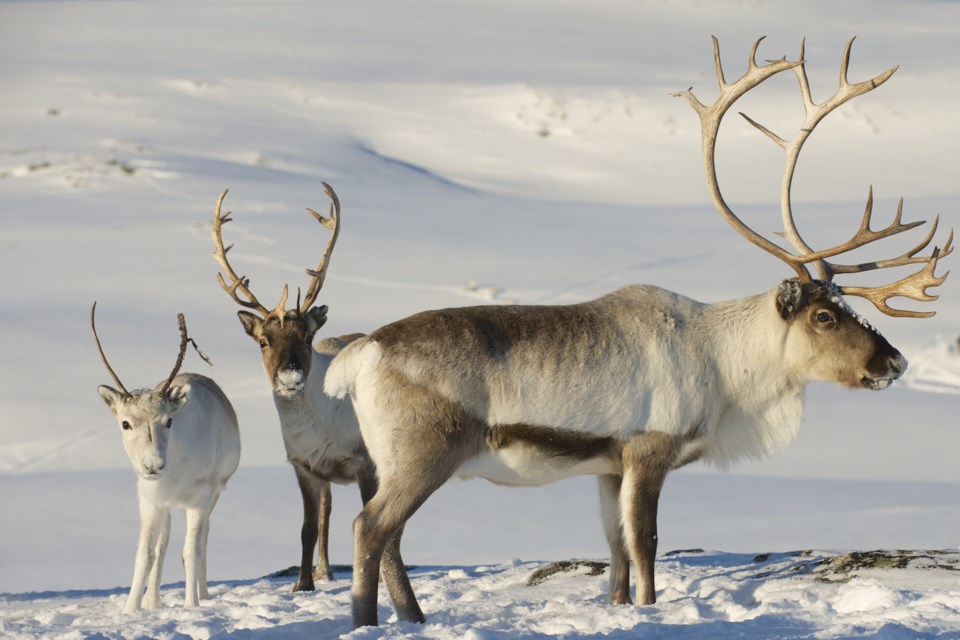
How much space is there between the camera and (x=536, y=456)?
7.64 metres

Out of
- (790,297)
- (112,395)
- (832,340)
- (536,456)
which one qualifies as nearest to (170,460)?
(112,395)

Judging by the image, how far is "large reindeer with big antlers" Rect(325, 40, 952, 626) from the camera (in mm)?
7309

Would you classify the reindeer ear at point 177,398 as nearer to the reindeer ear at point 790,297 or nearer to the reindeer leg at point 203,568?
the reindeer leg at point 203,568

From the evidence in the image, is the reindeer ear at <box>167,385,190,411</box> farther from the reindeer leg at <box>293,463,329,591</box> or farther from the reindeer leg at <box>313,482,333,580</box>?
the reindeer leg at <box>313,482,333,580</box>

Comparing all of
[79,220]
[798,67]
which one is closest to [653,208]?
[79,220]

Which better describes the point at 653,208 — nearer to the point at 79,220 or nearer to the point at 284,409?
the point at 79,220

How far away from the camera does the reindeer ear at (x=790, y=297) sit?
8305 millimetres

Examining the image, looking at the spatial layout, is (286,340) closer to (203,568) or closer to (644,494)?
(203,568)

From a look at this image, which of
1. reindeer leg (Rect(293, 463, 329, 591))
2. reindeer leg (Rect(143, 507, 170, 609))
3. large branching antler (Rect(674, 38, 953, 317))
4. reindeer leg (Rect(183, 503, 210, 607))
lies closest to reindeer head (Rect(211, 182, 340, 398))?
reindeer leg (Rect(293, 463, 329, 591))

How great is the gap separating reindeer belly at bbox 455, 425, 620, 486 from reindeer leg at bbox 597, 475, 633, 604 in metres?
0.46

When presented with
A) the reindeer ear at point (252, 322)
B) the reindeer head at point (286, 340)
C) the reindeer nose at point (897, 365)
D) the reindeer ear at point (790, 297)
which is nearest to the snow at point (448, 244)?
the reindeer nose at point (897, 365)

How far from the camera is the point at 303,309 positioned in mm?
9000

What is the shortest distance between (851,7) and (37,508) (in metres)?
55.7

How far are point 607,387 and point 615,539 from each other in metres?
1.10
